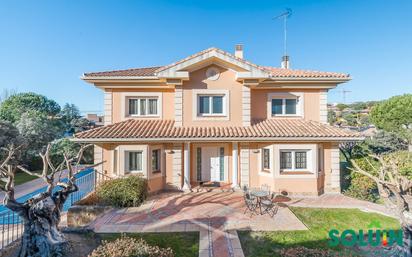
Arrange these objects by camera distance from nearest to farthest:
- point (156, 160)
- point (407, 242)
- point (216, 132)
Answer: point (407, 242), point (216, 132), point (156, 160)

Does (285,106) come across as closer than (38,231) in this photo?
No

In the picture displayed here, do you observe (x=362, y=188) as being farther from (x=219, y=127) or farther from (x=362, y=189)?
(x=219, y=127)

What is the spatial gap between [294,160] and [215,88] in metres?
8.05

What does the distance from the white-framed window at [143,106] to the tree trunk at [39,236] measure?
1125 centimetres

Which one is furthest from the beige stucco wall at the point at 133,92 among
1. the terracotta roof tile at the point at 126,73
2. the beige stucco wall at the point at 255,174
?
the beige stucco wall at the point at 255,174

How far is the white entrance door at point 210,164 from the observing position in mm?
17344

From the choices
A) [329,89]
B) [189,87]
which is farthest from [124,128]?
[329,89]

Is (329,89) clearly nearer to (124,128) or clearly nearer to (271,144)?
(271,144)

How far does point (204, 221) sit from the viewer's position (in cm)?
1105

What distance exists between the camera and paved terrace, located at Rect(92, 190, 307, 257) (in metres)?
9.03

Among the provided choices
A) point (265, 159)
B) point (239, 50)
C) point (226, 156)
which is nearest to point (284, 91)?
point (239, 50)

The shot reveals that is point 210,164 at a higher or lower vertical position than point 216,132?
lower

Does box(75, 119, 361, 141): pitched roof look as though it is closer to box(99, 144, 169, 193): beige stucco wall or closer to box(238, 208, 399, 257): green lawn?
box(99, 144, 169, 193): beige stucco wall

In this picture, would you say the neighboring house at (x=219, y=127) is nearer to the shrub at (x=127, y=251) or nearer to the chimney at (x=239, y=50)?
the chimney at (x=239, y=50)
